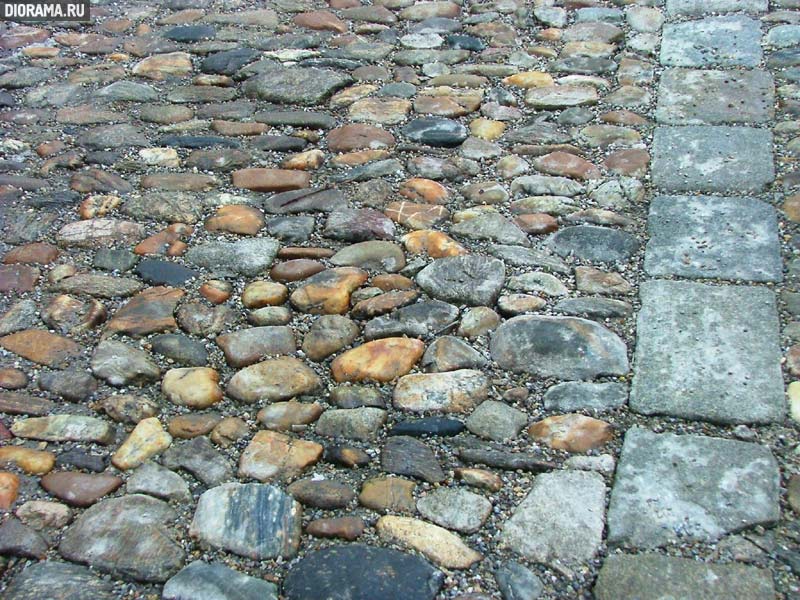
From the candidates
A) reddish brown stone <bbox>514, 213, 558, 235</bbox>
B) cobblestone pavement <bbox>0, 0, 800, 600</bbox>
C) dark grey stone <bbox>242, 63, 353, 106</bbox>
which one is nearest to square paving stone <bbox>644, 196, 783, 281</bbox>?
cobblestone pavement <bbox>0, 0, 800, 600</bbox>

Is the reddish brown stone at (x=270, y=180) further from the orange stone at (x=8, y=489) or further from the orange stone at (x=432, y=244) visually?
the orange stone at (x=8, y=489)

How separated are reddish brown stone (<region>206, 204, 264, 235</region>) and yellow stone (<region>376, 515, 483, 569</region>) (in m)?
1.30

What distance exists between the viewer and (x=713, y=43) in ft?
12.9

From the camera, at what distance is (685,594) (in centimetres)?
178

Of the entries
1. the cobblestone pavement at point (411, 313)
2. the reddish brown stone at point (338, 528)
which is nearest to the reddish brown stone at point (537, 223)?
the cobblestone pavement at point (411, 313)

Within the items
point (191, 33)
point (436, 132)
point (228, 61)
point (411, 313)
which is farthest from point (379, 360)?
point (191, 33)

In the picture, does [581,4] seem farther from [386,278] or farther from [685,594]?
[685,594]

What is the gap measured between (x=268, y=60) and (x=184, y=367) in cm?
203

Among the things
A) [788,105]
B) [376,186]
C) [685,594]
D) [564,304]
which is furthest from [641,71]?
[685,594]

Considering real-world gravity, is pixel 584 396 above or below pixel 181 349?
above

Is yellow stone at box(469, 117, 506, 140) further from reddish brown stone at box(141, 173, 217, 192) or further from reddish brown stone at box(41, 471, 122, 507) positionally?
reddish brown stone at box(41, 471, 122, 507)

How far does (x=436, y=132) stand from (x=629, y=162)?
27.3 inches

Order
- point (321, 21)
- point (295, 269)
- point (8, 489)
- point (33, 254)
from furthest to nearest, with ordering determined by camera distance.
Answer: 1. point (321, 21)
2. point (33, 254)
3. point (295, 269)
4. point (8, 489)

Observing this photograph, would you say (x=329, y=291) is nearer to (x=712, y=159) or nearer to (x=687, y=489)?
(x=687, y=489)
